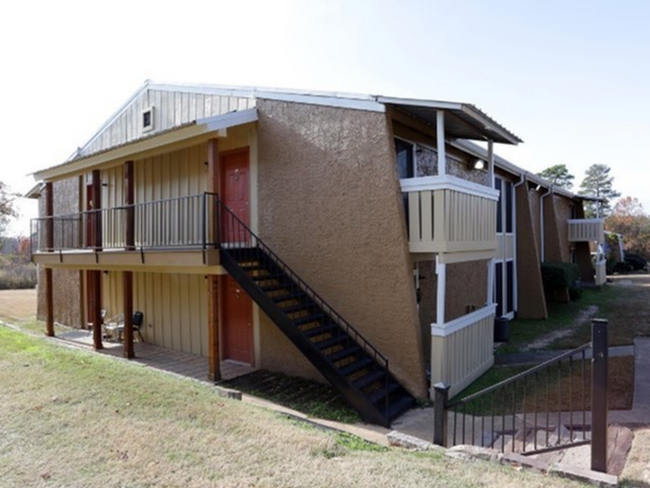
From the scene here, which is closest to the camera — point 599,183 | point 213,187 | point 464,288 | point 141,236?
point 213,187

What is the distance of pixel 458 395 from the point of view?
7492 millimetres

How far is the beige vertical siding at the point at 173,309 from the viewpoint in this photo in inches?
418

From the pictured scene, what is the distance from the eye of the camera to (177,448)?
421 cm

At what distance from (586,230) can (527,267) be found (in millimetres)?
9260

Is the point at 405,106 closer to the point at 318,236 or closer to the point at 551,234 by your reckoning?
the point at 318,236

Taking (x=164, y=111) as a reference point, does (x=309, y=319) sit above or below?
below

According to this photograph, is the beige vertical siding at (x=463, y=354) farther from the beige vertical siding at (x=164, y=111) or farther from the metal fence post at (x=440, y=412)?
the beige vertical siding at (x=164, y=111)

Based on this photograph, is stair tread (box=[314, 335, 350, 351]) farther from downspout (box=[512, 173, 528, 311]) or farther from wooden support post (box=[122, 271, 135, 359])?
downspout (box=[512, 173, 528, 311])

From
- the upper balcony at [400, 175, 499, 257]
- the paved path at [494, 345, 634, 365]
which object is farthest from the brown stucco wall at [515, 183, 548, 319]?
the upper balcony at [400, 175, 499, 257]

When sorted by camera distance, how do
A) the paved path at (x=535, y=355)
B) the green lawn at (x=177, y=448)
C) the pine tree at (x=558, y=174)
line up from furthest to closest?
the pine tree at (x=558, y=174) → the paved path at (x=535, y=355) → the green lawn at (x=177, y=448)

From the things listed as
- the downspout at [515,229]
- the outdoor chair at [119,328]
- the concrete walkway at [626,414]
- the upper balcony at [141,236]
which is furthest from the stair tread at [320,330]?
the downspout at [515,229]

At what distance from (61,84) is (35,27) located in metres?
3.07

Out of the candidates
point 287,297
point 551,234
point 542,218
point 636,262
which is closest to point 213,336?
point 287,297

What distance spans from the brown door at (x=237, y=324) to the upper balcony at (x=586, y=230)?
1851 cm
